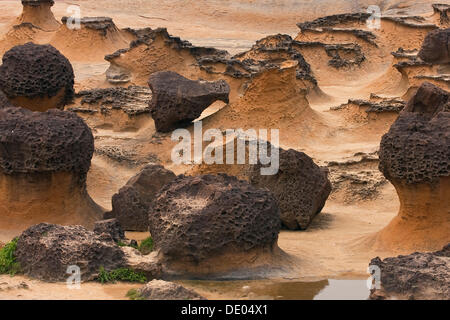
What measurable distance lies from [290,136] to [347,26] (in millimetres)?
9506

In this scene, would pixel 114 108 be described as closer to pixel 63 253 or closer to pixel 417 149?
pixel 417 149

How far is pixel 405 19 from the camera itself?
954 inches

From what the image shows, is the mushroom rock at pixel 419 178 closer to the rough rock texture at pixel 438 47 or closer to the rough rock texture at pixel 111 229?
the rough rock texture at pixel 111 229

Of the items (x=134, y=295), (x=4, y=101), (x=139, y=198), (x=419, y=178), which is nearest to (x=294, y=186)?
(x=139, y=198)

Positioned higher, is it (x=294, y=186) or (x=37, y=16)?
(x=37, y=16)

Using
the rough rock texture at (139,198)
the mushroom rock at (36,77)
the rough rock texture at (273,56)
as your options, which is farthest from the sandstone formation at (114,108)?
the rough rock texture at (139,198)

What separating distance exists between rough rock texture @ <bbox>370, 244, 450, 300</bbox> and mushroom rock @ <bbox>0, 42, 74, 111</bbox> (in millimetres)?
6375

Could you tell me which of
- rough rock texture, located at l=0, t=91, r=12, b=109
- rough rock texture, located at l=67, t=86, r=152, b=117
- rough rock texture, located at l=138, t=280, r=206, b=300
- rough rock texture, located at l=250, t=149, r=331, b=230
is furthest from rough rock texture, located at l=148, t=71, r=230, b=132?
rough rock texture, located at l=138, t=280, r=206, b=300

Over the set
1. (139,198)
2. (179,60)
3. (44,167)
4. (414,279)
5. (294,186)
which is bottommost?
(414,279)

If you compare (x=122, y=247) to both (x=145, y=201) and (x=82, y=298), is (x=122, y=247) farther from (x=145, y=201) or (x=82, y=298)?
(x=145, y=201)

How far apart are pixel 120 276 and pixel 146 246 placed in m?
1.28

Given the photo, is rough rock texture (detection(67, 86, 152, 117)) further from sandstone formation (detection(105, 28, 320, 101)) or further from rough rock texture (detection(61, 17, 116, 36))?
rough rock texture (detection(61, 17, 116, 36))

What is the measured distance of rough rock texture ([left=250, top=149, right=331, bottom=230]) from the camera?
39.2ft

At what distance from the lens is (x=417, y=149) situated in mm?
10469
